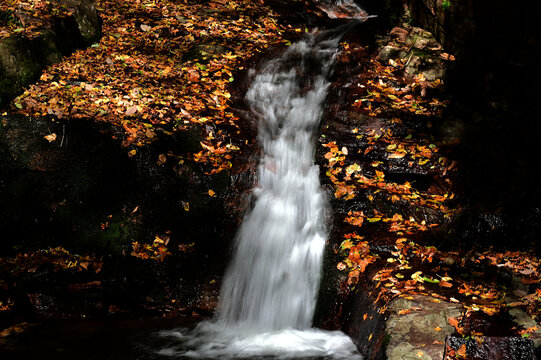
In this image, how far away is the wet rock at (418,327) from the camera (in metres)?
3.32

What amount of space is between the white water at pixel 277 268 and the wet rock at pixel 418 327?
75cm

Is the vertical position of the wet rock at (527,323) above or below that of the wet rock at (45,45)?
below

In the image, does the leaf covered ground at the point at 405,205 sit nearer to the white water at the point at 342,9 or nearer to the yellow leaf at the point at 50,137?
the white water at the point at 342,9

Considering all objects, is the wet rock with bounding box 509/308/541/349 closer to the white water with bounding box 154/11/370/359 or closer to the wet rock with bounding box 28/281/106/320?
the white water with bounding box 154/11/370/359

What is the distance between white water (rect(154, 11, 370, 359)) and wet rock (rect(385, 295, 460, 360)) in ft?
2.47

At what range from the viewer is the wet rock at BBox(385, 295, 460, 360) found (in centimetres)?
332

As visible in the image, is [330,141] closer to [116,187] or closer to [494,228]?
[494,228]

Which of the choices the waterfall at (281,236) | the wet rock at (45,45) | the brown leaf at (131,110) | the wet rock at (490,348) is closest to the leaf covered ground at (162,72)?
the brown leaf at (131,110)

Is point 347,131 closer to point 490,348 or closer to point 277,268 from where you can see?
point 277,268

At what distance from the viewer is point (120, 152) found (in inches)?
224

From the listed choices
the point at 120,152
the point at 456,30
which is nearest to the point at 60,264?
the point at 120,152

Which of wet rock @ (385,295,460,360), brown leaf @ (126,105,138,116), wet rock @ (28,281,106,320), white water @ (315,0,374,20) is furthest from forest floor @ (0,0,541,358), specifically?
white water @ (315,0,374,20)

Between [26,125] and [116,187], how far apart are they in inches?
59.0

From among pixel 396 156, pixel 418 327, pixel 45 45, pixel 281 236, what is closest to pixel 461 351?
pixel 418 327
